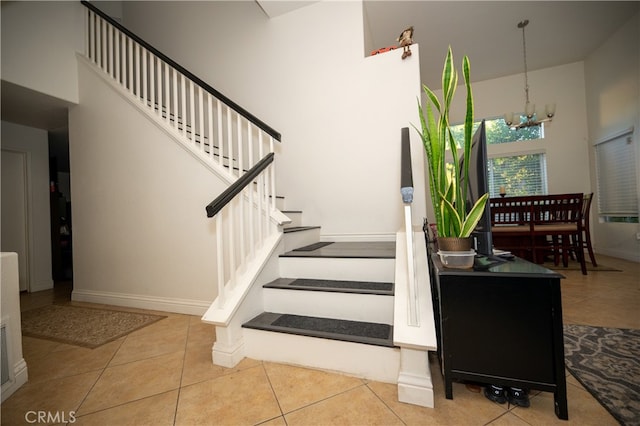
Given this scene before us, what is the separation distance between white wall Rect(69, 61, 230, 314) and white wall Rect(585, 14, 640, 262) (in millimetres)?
5652

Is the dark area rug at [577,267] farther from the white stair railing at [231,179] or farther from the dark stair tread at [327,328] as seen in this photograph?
the white stair railing at [231,179]

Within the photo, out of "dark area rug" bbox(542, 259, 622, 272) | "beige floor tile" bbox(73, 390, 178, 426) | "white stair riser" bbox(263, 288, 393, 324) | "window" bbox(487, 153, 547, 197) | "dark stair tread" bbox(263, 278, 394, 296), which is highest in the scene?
"window" bbox(487, 153, 547, 197)

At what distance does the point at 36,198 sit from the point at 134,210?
2.28 meters

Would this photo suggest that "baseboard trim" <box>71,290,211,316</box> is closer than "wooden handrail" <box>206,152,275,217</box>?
No

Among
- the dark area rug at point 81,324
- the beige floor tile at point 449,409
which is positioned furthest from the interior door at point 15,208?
the beige floor tile at point 449,409

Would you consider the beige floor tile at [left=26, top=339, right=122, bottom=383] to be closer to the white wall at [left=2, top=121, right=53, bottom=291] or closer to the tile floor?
the tile floor

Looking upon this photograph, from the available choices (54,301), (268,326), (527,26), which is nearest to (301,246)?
(268,326)

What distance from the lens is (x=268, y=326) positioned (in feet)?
4.87

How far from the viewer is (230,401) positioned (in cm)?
114

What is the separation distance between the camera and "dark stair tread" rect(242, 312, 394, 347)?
50.8 inches

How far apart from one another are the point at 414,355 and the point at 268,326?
31.7 inches

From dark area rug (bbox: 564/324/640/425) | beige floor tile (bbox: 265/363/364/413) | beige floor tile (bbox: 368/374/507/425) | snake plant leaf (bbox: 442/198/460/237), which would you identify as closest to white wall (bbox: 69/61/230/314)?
beige floor tile (bbox: 265/363/364/413)

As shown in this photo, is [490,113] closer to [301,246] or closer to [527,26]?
[527,26]

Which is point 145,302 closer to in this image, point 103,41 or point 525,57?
point 103,41
